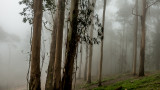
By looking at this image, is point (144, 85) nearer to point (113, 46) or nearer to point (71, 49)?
point (71, 49)

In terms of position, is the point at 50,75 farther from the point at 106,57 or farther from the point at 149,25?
the point at 106,57

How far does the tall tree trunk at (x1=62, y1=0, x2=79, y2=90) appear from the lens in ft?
25.3

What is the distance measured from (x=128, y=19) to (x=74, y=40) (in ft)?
91.5

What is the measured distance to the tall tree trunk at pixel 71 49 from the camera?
770cm

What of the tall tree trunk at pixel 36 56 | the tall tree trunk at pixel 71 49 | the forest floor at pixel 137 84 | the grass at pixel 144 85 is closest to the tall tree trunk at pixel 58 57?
the tall tree trunk at pixel 36 56

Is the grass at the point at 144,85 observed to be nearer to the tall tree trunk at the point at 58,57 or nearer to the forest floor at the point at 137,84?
the forest floor at the point at 137,84

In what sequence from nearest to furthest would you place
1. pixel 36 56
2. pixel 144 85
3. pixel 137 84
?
pixel 36 56 → pixel 144 85 → pixel 137 84

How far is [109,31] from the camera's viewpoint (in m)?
48.2

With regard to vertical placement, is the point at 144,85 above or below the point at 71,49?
below

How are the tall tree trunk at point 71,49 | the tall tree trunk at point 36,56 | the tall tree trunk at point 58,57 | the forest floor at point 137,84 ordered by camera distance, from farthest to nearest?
the forest floor at point 137,84
the tall tree trunk at point 58,57
the tall tree trunk at point 36,56
the tall tree trunk at point 71,49

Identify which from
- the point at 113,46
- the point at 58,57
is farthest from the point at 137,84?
the point at 113,46

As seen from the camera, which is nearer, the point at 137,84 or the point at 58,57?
the point at 58,57

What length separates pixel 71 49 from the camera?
7.86 meters

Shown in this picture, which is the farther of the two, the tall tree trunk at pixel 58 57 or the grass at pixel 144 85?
the grass at pixel 144 85
